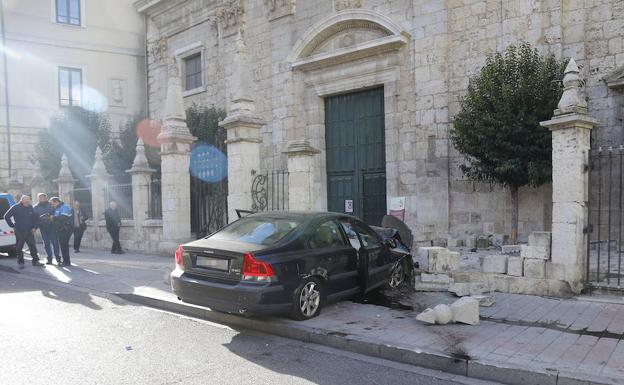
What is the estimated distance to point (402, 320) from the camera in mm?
6043

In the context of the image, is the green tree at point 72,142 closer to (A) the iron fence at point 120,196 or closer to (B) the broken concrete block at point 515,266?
(A) the iron fence at point 120,196

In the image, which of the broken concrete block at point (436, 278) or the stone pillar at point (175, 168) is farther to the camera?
the stone pillar at point (175, 168)

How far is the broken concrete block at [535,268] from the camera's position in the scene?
22.9ft

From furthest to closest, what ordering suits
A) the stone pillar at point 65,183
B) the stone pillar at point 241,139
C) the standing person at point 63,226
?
the stone pillar at point 65,183
the standing person at point 63,226
the stone pillar at point 241,139

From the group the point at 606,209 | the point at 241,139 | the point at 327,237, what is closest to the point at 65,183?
the point at 241,139

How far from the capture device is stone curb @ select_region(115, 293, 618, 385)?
4172mm

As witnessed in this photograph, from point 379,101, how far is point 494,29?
3.51m

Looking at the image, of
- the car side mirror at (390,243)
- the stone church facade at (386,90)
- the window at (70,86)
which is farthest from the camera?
the window at (70,86)

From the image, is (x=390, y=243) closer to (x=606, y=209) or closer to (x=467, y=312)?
(x=467, y=312)

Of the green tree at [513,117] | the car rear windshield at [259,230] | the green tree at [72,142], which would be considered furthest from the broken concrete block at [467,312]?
the green tree at [72,142]

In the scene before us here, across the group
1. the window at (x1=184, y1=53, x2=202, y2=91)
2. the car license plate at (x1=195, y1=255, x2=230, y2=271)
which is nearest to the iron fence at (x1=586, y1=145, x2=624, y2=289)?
the car license plate at (x1=195, y1=255, x2=230, y2=271)

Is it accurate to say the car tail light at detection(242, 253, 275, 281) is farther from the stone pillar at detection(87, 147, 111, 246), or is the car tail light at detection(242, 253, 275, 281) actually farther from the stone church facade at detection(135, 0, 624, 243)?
the stone pillar at detection(87, 147, 111, 246)

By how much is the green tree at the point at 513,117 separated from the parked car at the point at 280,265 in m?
3.83

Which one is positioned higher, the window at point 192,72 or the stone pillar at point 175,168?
the window at point 192,72
